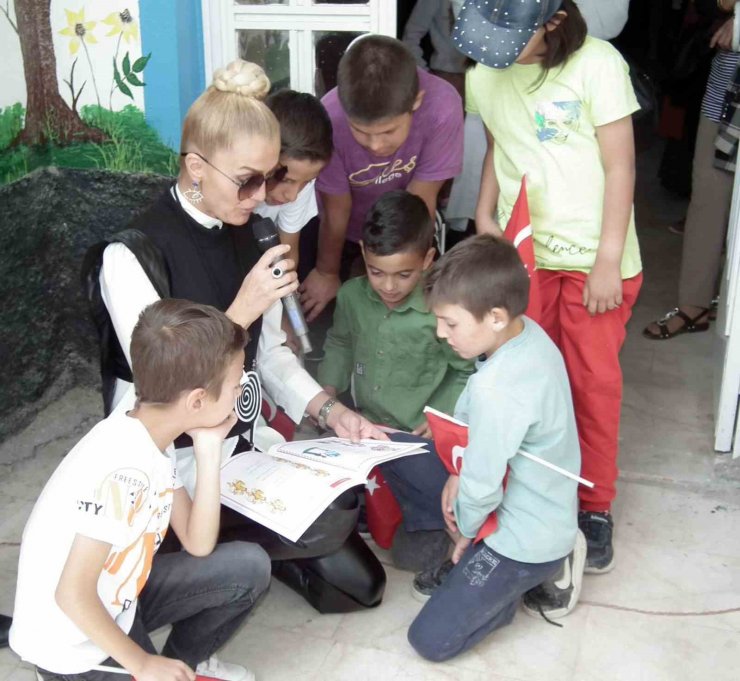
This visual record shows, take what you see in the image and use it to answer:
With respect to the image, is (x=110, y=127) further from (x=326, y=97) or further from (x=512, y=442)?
(x=512, y=442)

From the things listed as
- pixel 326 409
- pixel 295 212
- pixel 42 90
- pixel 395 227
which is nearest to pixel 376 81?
pixel 395 227

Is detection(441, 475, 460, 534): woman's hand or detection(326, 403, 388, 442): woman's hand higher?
detection(326, 403, 388, 442): woman's hand

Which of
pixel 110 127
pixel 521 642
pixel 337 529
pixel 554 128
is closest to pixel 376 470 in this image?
pixel 337 529

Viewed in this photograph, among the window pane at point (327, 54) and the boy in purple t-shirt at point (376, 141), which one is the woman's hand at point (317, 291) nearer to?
the boy in purple t-shirt at point (376, 141)

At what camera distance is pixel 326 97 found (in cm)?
310

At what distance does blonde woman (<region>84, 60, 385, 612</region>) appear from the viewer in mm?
2287

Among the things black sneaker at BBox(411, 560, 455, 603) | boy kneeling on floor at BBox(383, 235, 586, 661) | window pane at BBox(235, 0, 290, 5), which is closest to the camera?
boy kneeling on floor at BBox(383, 235, 586, 661)

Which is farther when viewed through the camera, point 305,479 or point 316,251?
point 316,251

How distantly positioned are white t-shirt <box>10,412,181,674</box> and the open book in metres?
0.36

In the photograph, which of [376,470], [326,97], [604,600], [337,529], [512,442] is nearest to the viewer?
[512,442]

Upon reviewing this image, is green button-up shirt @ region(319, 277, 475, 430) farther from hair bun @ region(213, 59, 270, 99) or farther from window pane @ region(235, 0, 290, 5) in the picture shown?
window pane @ region(235, 0, 290, 5)

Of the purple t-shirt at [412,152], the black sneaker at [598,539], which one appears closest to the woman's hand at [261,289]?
the purple t-shirt at [412,152]

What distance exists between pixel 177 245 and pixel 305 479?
24.4 inches

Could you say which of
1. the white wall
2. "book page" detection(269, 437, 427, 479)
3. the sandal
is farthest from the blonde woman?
the sandal
